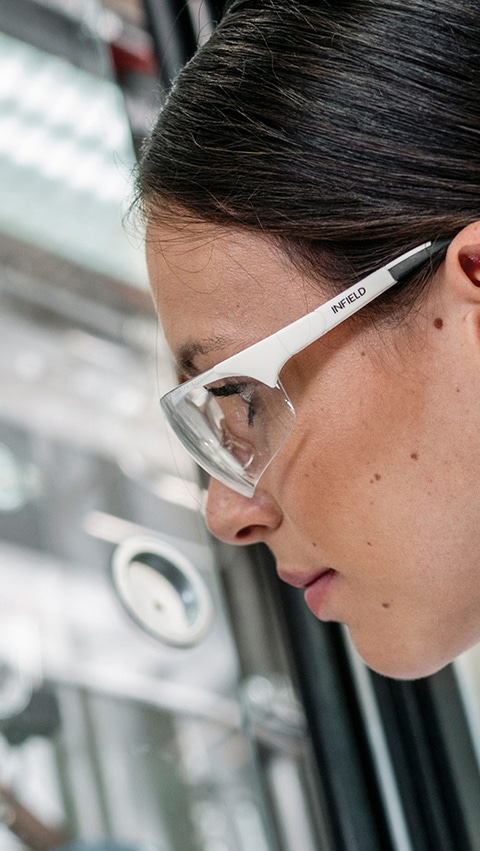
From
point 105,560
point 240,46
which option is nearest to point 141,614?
point 105,560

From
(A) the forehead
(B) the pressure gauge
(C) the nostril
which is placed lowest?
(B) the pressure gauge

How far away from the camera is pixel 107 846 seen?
1019mm

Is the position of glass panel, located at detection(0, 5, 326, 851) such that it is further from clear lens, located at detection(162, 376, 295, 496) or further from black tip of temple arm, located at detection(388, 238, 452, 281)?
black tip of temple arm, located at detection(388, 238, 452, 281)

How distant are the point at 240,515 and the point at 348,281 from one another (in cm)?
25

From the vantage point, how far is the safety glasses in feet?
2.39

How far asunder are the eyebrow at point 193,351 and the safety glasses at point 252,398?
19 mm

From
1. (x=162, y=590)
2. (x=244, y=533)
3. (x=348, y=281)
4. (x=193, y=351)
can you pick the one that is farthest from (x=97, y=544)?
(x=348, y=281)

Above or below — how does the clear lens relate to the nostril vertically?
above

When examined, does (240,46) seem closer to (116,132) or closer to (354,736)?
(116,132)

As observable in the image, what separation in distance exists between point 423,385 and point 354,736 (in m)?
0.59

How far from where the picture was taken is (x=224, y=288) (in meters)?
0.78

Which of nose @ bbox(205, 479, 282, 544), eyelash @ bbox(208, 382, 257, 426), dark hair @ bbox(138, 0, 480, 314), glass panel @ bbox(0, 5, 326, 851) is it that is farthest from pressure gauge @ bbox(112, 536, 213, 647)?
dark hair @ bbox(138, 0, 480, 314)

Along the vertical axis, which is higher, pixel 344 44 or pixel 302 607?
pixel 344 44

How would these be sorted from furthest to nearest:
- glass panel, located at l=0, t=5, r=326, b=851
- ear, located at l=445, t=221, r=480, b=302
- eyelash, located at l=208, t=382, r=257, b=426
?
glass panel, located at l=0, t=5, r=326, b=851
eyelash, located at l=208, t=382, r=257, b=426
ear, located at l=445, t=221, r=480, b=302
